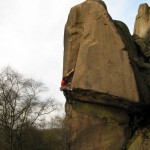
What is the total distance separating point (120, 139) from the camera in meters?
11.9

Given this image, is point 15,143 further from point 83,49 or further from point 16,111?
point 83,49

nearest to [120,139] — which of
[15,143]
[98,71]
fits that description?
[98,71]

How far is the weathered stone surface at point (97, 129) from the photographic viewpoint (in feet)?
39.1

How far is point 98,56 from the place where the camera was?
12.1m

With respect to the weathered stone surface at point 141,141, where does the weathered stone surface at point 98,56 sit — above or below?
above

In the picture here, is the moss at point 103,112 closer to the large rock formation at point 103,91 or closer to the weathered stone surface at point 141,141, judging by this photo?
the large rock formation at point 103,91

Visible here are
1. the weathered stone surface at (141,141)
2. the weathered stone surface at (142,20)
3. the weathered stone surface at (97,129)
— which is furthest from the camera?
the weathered stone surface at (142,20)

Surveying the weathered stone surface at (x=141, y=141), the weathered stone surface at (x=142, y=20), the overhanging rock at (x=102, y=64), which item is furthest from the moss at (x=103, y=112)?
the weathered stone surface at (x=142, y=20)

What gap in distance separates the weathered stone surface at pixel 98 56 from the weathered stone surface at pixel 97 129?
0.83 meters

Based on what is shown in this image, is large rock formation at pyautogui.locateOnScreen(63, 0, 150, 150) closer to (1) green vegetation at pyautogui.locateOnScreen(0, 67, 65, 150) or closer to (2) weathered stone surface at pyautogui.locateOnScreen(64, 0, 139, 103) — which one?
(2) weathered stone surface at pyautogui.locateOnScreen(64, 0, 139, 103)

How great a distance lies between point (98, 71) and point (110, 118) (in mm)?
1502

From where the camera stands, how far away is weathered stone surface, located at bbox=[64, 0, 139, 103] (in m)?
11.6

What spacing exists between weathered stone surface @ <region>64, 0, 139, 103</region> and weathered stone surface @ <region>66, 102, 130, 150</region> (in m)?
0.83

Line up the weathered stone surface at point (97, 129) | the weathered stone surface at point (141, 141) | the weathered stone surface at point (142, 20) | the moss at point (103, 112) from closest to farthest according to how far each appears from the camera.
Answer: the weathered stone surface at point (141, 141) < the weathered stone surface at point (97, 129) < the moss at point (103, 112) < the weathered stone surface at point (142, 20)
